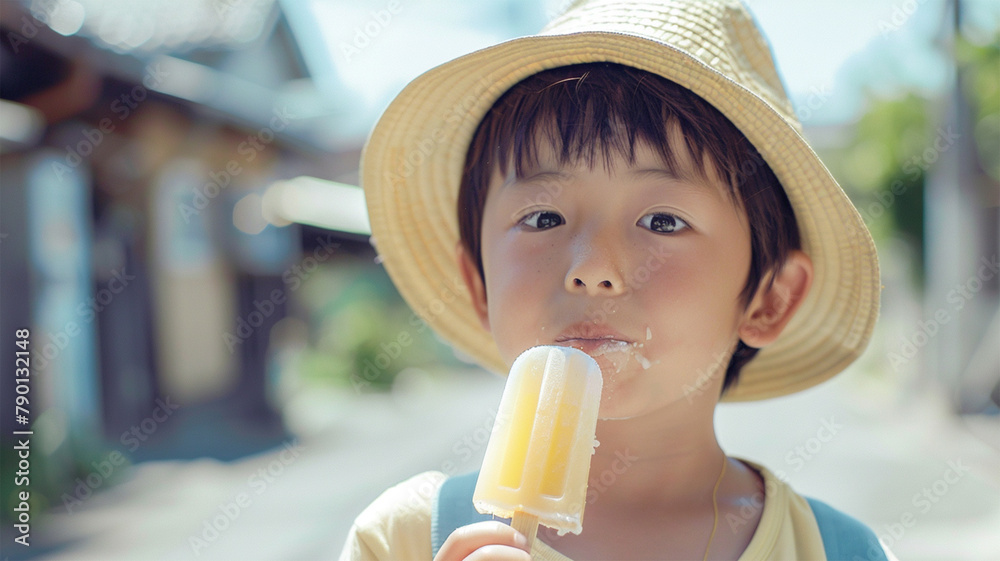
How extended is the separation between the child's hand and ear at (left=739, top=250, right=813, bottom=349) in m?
0.82

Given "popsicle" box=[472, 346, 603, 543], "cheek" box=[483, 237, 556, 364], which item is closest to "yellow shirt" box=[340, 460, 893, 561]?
"popsicle" box=[472, 346, 603, 543]

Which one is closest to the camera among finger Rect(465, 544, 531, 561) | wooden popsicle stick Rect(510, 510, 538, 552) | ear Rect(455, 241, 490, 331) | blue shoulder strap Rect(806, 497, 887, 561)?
finger Rect(465, 544, 531, 561)

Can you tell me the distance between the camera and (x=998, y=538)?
5.57m

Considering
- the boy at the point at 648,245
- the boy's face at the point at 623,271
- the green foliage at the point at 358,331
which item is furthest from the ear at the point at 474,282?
the green foliage at the point at 358,331

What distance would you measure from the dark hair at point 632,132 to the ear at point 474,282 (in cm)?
20

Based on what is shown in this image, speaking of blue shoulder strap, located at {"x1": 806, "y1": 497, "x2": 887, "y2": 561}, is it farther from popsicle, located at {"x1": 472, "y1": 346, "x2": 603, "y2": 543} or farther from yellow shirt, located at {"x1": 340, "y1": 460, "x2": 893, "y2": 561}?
popsicle, located at {"x1": 472, "y1": 346, "x2": 603, "y2": 543}

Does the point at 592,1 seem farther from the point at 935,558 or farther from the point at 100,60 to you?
the point at 100,60

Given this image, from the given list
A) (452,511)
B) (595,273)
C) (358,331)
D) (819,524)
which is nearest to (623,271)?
(595,273)

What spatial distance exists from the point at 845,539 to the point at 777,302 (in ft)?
1.75

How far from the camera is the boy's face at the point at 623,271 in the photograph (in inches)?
58.9

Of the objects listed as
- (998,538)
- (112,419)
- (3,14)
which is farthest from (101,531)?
(998,538)

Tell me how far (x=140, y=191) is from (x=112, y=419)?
2.70 m

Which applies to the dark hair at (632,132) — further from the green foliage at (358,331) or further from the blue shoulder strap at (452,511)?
the green foliage at (358,331)

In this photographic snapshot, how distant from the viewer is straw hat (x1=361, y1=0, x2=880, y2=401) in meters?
1.60
